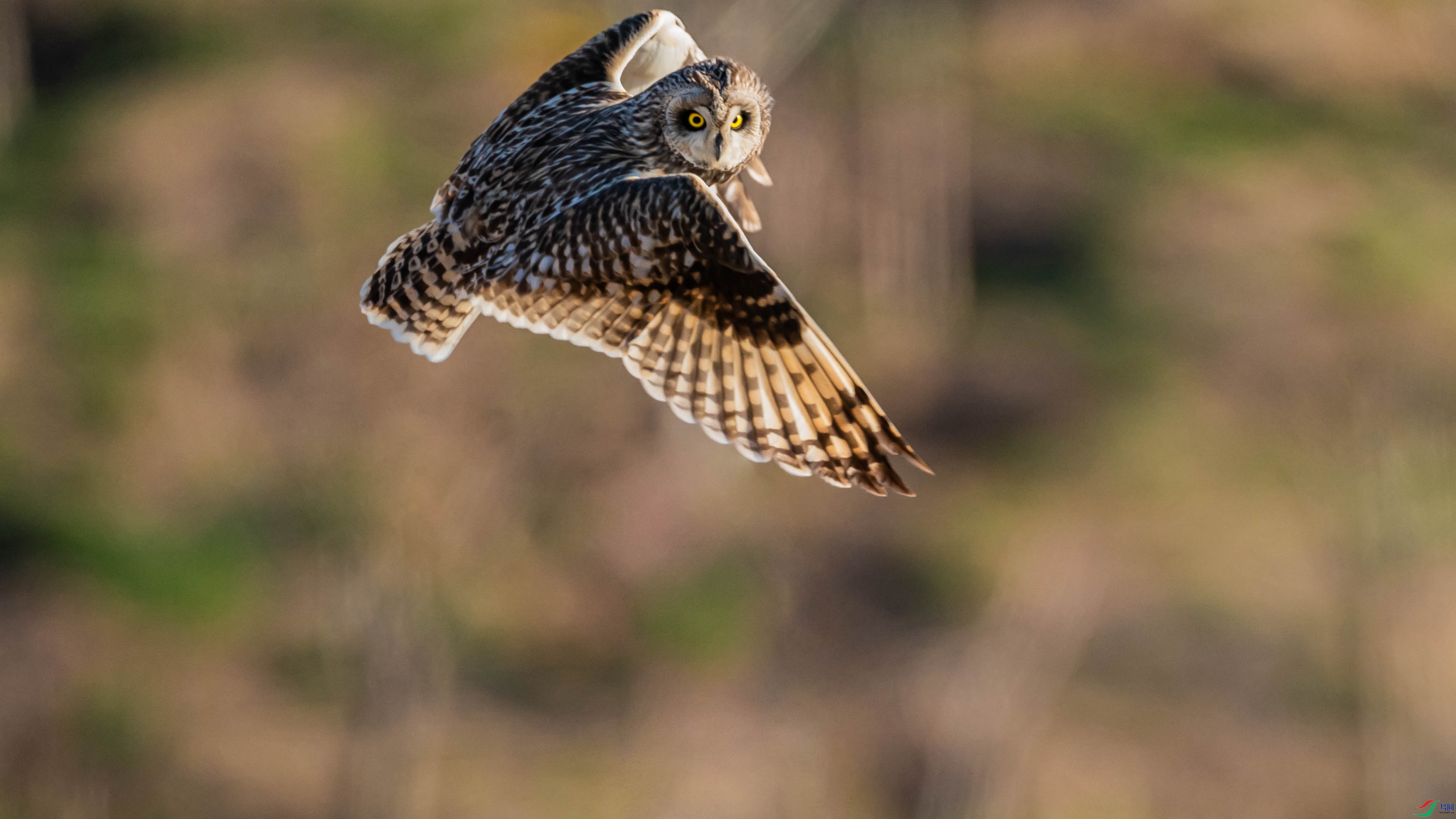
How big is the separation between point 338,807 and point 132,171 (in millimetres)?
8131

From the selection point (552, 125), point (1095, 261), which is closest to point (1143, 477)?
point (1095, 261)

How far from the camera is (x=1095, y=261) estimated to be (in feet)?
60.1

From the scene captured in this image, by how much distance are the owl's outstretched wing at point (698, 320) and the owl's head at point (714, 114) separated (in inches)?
14.2

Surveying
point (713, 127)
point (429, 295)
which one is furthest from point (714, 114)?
point (429, 295)

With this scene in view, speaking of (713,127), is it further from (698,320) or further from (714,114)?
(698,320)

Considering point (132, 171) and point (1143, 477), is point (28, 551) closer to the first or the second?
point (132, 171)

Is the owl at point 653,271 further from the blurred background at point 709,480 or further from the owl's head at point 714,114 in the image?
the blurred background at point 709,480

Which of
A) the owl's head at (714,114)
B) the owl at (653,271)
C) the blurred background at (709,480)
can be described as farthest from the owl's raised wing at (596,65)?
the blurred background at (709,480)

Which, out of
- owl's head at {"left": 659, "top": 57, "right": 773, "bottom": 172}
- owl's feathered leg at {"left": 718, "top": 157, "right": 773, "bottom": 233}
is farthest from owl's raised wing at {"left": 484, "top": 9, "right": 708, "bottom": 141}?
owl's head at {"left": 659, "top": 57, "right": 773, "bottom": 172}

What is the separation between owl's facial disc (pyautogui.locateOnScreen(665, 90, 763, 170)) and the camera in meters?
3.98

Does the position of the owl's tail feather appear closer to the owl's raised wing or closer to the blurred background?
the owl's raised wing

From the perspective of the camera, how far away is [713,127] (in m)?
4.01

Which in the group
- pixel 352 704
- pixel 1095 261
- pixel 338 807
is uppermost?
pixel 1095 261

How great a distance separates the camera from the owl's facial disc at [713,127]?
398 centimetres
